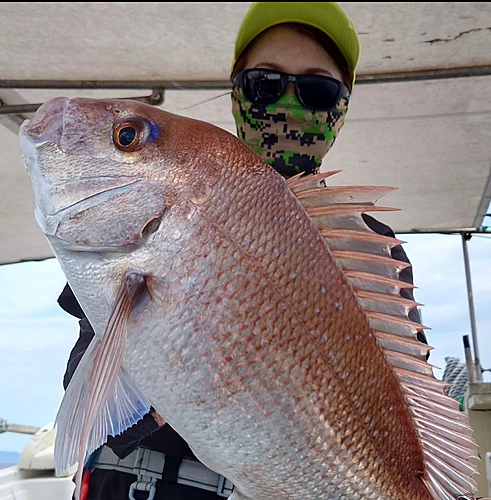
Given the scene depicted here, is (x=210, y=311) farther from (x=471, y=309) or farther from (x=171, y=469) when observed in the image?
(x=471, y=309)

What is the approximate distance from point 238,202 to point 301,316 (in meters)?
0.19

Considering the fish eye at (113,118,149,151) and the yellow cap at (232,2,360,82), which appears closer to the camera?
the fish eye at (113,118,149,151)

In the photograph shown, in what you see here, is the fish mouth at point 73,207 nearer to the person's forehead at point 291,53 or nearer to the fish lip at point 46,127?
the fish lip at point 46,127

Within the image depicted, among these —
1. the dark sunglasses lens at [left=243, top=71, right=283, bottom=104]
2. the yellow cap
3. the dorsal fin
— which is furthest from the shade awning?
the dorsal fin

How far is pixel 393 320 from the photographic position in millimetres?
917

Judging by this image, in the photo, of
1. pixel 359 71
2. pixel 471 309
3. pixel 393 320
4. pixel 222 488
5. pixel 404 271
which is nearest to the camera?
pixel 393 320

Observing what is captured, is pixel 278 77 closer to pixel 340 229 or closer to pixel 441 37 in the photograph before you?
pixel 340 229

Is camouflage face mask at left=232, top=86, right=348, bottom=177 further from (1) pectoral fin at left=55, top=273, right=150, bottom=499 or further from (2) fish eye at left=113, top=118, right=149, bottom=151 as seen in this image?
(1) pectoral fin at left=55, top=273, right=150, bottom=499

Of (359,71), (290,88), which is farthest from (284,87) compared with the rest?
(359,71)

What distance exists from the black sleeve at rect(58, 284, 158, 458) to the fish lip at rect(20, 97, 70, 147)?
36 cm

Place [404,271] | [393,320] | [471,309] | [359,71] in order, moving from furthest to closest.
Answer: [471,309], [359,71], [404,271], [393,320]

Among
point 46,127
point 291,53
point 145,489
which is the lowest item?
point 145,489

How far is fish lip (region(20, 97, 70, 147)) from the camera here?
2.46 feet

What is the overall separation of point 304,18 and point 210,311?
88 centimetres
